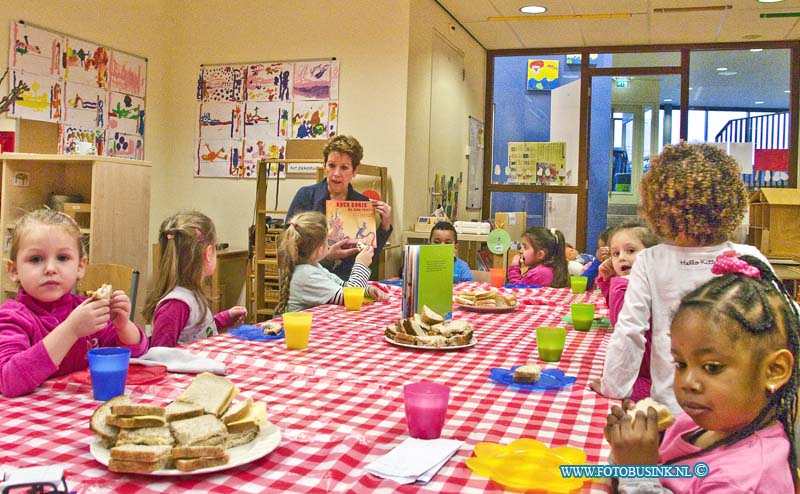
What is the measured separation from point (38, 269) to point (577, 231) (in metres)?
6.19

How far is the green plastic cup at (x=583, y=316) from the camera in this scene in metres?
2.55

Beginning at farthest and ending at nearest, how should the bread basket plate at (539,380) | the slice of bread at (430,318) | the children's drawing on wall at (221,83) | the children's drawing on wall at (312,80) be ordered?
the children's drawing on wall at (221,83), the children's drawing on wall at (312,80), the slice of bread at (430,318), the bread basket plate at (539,380)

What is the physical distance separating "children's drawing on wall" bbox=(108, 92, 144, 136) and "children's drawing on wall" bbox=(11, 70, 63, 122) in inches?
→ 21.8

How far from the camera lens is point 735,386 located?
905 mm

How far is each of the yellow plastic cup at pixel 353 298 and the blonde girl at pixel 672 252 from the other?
1.28 metres

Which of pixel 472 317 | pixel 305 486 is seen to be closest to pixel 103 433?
pixel 305 486

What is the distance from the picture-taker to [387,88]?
5.49 m

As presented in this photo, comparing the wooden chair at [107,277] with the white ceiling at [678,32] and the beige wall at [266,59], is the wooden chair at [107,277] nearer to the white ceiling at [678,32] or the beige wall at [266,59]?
the beige wall at [266,59]

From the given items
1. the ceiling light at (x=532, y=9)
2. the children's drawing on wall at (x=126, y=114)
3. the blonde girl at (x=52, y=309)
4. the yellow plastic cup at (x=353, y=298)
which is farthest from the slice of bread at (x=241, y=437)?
the ceiling light at (x=532, y=9)

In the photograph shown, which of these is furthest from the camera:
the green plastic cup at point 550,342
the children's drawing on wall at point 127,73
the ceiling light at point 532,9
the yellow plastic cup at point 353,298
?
the ceiling light at point 532,9

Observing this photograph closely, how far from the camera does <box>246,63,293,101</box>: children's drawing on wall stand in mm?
5770

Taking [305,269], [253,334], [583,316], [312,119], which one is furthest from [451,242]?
[253,334]

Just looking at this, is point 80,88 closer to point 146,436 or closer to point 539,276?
point 539,276

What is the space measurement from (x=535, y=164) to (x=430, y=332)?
18.0 ft
